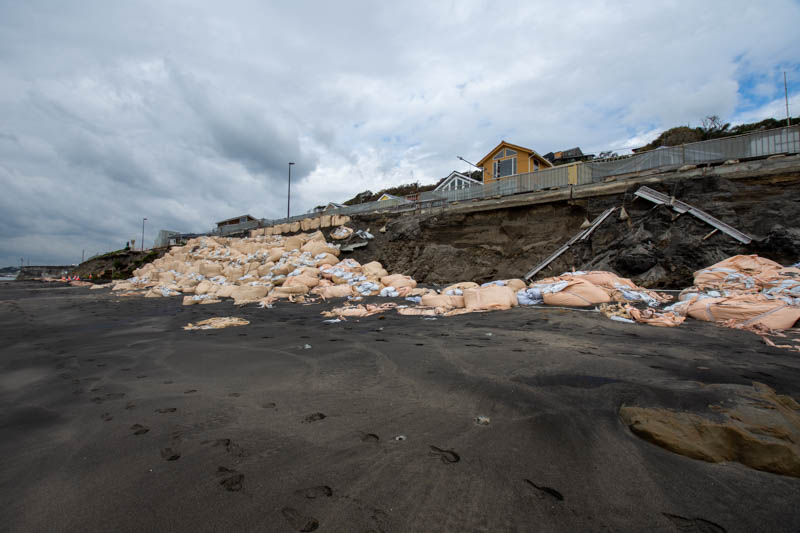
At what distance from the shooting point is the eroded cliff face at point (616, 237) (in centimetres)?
705

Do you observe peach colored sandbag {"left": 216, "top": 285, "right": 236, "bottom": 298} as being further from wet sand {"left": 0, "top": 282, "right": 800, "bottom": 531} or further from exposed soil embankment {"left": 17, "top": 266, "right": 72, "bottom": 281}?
exposed soil embankment {"left": 17, "top": 266, "right": 72, "bottom": 281}

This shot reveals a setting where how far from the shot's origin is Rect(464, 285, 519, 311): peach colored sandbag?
5.76 meters

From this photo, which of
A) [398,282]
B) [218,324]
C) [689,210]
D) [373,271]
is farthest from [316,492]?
[373,271]

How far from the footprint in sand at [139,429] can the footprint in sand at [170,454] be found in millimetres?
300

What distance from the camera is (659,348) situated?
2998 mm

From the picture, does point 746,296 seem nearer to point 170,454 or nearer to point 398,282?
point 170,454

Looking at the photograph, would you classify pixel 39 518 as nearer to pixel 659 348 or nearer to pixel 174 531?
pixel 174 531

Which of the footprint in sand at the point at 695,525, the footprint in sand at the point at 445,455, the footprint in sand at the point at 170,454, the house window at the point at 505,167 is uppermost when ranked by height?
the house window at the point at 505,167

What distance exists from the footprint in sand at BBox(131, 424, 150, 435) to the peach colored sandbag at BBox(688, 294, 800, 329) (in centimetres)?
571

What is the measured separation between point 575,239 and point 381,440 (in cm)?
955

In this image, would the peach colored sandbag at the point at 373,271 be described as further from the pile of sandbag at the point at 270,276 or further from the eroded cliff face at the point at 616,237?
the eroded cliff face at the point at 616,237

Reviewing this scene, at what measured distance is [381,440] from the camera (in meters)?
1.56

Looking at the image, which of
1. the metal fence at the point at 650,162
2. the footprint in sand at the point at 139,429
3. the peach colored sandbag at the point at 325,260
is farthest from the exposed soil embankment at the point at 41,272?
the footprint in sand at the point at 139,429

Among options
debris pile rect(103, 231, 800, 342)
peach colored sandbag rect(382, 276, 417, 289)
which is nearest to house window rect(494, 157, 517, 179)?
debris pile rect(103, 231, 800, 342)
